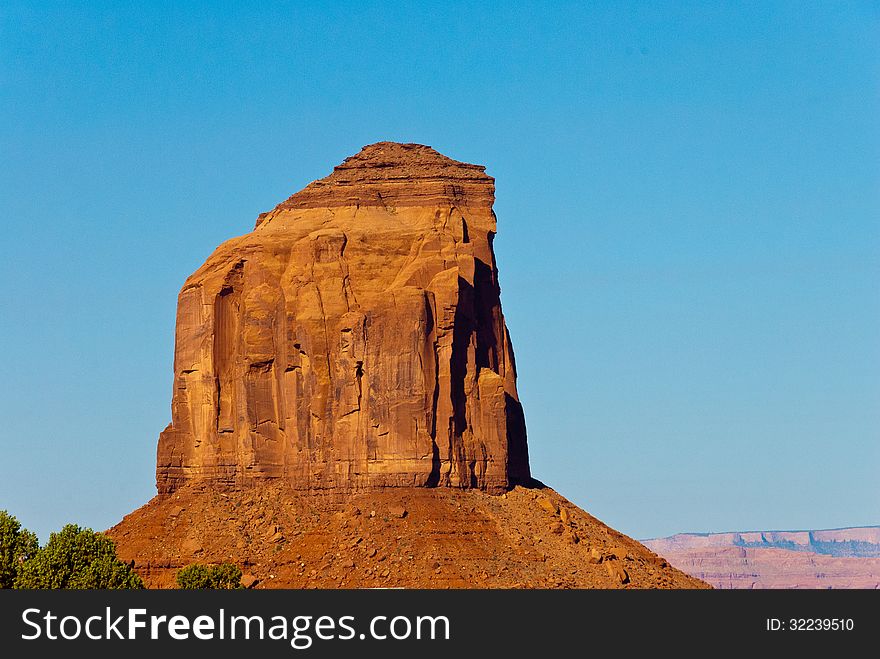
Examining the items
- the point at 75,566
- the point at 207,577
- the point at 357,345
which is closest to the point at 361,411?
the point at 357,345

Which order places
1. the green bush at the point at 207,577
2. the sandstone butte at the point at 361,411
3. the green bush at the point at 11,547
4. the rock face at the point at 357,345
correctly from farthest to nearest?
1. the rock face at the point at 357,345
2. the sandstone butte at the point at 361,411
3. the green bush at the point at 207,577
4. the green bush at the point at 11,547

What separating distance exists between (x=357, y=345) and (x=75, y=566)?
41.3 metres

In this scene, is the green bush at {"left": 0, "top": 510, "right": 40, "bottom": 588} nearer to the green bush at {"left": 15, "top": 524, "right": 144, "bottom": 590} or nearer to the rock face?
the green bush at {"left": 15, "top": 524, "right": 144, "bottom": 590}

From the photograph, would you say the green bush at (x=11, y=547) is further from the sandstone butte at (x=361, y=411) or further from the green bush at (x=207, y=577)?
the sandstone butte at (x=361, y=411)

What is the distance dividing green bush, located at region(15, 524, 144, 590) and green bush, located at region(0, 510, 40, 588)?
59 cm

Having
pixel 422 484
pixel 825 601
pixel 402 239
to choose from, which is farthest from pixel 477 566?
pixel 825 601

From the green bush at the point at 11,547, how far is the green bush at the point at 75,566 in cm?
59

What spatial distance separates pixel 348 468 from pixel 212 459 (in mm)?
12909

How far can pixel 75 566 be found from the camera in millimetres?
147125

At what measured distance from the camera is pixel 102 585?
145 meters

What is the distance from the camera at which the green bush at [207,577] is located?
15938 cm

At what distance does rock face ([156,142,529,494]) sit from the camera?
182750mm

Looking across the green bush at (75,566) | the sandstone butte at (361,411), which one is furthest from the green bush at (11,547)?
the sandstone butte at (361,411)

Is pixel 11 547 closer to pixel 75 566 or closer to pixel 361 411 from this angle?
pixel 75 566
